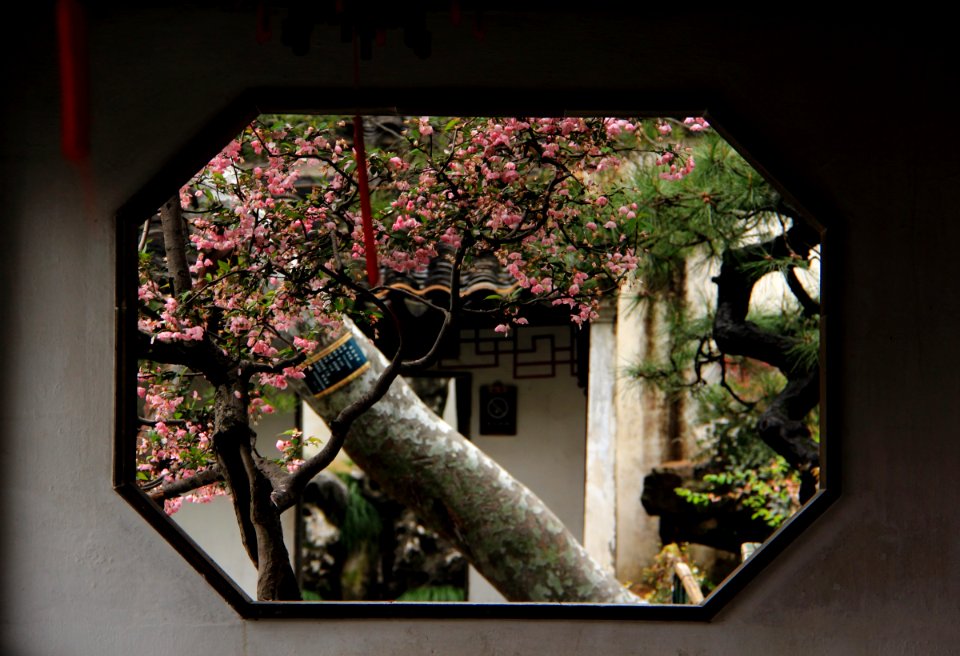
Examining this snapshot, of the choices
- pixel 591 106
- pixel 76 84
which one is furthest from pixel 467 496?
pixel 76 84

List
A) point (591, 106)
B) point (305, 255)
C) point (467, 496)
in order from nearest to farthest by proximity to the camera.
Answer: point (591, 106)
point (305, 255)
point (467, 496)

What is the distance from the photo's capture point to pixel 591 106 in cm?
263

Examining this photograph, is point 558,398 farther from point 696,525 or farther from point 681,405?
point 696,525

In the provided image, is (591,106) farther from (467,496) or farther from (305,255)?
(467,496)

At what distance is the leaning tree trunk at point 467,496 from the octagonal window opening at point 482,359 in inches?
0.4

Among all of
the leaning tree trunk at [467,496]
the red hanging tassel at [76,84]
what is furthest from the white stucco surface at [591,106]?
the leaning tree trunk at [467,496]

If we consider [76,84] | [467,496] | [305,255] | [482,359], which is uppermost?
[76,84]

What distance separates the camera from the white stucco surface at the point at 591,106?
102 inches

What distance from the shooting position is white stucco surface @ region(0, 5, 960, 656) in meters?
2.59

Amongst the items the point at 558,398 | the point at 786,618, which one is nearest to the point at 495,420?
the point at 558,398

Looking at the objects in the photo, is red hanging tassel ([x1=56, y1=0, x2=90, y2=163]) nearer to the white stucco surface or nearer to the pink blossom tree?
the white stucco surface

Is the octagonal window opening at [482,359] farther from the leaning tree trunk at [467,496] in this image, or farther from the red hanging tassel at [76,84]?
the red hanging tassel at [76,84]

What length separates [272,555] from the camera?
3758 millimetres

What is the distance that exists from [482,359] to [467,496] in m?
2.62
